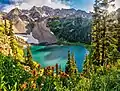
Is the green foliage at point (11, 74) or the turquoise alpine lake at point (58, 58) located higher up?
the green foliage at point (11, 74)

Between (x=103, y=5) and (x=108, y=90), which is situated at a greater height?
(x=103, y=5)

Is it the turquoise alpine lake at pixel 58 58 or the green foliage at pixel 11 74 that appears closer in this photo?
the green foliage at pixel 11 74

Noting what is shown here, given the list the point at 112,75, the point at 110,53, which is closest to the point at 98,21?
the point at 110,53

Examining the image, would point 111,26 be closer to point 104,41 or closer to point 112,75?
point 104,41

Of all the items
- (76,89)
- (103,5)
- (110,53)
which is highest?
(103,5)

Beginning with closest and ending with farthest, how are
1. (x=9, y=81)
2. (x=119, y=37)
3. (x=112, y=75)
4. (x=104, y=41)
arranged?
(x=9, y=81) < (x=112, y=75) < (x=104, y=41) < (x=119, y=37)

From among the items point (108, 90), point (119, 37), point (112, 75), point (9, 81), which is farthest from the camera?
point (119, 37)

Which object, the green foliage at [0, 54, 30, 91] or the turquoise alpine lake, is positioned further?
the turquoise alpine lake

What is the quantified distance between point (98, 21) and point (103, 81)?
37694 millimetres

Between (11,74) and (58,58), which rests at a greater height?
(11,74)

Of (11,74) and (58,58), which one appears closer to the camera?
(11,74)

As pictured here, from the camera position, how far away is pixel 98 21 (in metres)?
45.6

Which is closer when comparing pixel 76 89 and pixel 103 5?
pixel 76 89

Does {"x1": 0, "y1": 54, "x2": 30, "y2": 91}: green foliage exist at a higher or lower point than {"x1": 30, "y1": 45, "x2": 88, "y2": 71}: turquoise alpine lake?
higher
